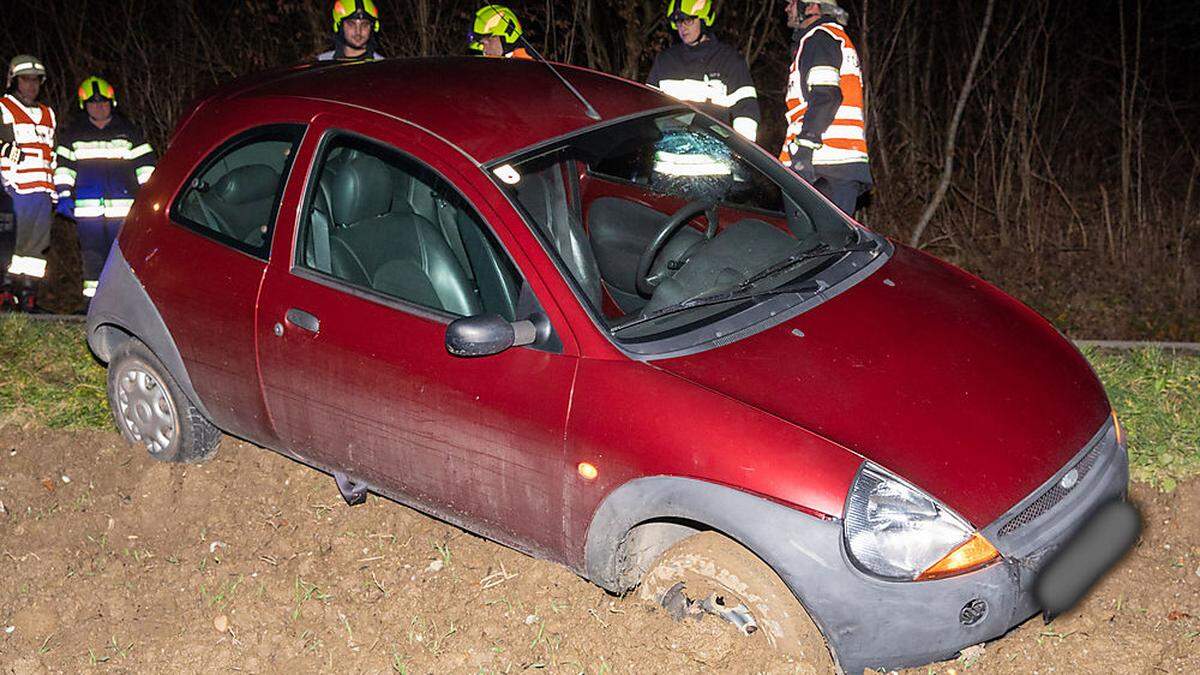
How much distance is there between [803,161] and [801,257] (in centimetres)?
239

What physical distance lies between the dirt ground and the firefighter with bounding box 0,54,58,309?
435cm

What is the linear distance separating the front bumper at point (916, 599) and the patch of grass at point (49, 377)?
3796 millimetres

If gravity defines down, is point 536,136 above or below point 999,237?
above

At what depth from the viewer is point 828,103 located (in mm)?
6309

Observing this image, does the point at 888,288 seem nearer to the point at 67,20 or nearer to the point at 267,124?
the point at 267,124

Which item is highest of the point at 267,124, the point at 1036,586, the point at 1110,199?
the point at 267,124

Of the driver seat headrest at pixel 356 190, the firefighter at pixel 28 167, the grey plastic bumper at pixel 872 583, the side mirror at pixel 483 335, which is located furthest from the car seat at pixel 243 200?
the firefighter at pixel 28 167

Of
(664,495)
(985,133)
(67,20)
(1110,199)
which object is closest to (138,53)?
(67,20)

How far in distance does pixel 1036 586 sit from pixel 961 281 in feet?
4.62

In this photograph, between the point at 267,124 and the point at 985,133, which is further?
the point at 985,133

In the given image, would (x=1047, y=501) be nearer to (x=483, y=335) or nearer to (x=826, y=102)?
(x=483, y=335)

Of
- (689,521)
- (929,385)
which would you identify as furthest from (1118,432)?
(689,521)

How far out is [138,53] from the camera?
12.6 metres

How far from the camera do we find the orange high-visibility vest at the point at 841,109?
20.8 feet
